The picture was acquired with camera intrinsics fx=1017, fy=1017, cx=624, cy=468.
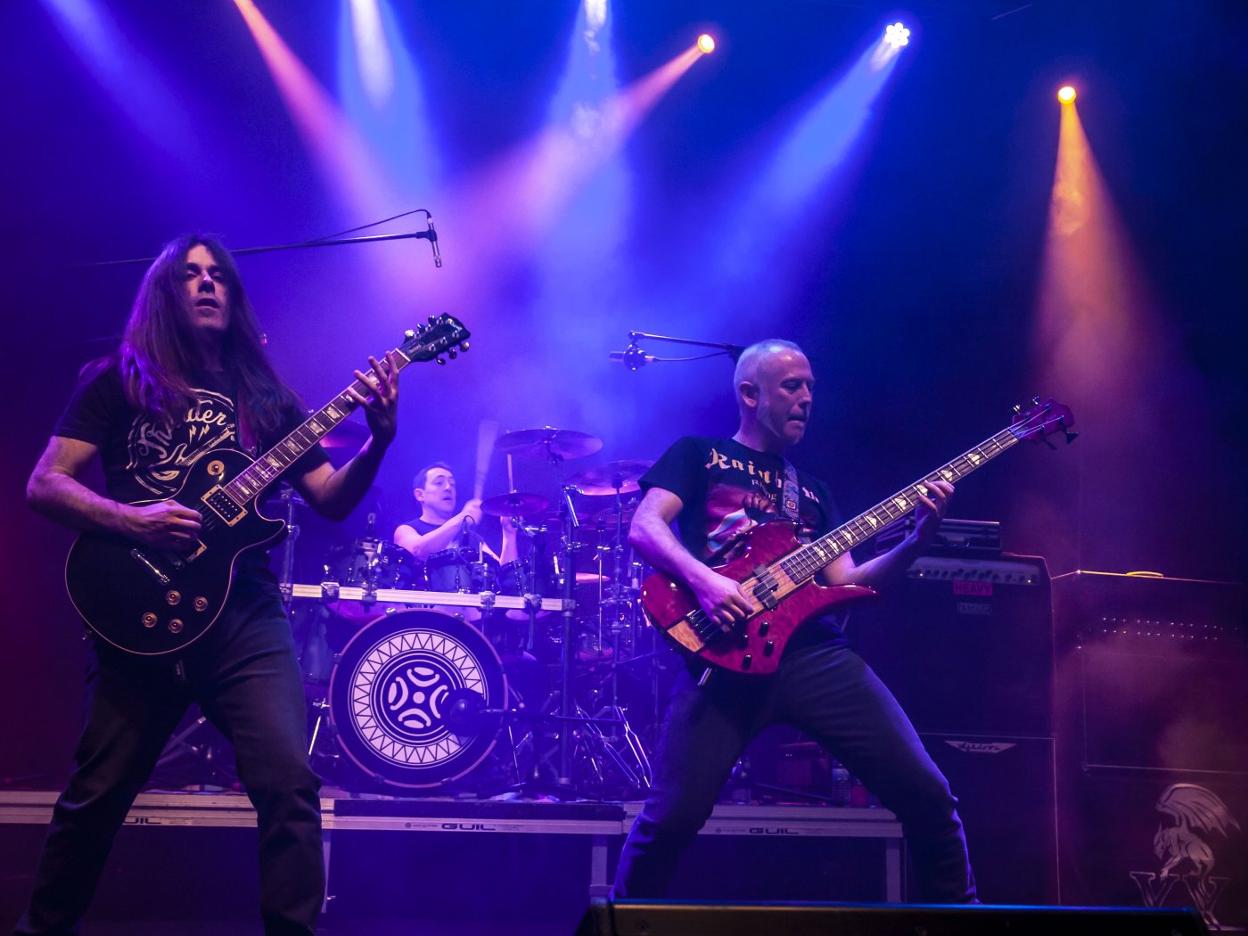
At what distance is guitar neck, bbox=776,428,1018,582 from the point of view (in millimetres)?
3906

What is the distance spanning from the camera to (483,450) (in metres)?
8.43

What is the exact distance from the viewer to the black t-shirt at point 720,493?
13.2ft

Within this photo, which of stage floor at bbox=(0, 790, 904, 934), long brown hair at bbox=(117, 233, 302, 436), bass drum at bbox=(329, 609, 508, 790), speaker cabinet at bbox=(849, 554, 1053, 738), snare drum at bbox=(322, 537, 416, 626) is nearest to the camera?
long brown hair at bbox=(117, 233, 302, 436)

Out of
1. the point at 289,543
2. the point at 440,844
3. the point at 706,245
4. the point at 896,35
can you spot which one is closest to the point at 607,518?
the point at 289,543

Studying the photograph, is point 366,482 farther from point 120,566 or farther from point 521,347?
point 521,347

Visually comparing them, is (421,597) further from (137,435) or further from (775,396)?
(137,435)

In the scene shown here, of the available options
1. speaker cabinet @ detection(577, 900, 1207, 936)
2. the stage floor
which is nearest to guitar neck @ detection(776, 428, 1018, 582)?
the stage floor

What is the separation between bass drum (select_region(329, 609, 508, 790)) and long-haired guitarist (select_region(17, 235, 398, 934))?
2.78 meters

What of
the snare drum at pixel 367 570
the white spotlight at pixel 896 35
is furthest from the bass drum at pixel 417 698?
the white spotlight at pixel 896 35

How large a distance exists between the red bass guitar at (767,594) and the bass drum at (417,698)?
2.52m

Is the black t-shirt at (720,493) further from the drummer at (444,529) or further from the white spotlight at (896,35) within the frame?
the white spotlight at (896,35)

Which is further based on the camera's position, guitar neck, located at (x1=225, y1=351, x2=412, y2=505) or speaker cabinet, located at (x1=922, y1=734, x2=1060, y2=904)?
speaker cabinet, located at (x1=922, y1=734, x2=1060, y2=904)

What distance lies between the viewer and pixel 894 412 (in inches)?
307

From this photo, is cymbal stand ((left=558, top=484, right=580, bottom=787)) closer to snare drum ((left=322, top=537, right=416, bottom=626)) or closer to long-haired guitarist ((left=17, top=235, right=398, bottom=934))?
snare drum ((left=322, top=537, right=416, bottom=626))
